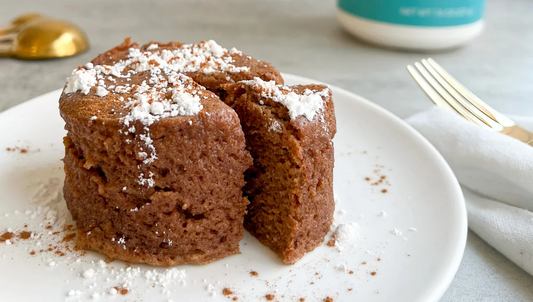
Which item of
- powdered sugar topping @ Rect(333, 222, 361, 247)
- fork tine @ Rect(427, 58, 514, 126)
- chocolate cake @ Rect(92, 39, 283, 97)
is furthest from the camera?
fork tine @ Rect(427, 58, 514, 126)

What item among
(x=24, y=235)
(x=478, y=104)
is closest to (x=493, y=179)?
(x=478, y=104)

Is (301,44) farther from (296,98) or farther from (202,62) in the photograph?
(296,98)

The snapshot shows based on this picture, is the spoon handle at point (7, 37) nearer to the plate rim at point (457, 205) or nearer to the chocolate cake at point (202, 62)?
the chocolate cake at point (202, 62)

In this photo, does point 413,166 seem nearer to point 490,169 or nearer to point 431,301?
point 490,169

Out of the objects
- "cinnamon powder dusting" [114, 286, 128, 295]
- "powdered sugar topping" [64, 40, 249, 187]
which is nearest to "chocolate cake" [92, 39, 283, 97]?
"powdered sugar topping" [64, 40, 249, 187]

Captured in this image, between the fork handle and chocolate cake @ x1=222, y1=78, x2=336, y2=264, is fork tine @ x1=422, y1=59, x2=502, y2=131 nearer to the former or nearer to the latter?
the fork handle

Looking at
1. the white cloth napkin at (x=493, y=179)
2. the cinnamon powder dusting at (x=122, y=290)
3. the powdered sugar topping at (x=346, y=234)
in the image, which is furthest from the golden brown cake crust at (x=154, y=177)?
the white cloth napkin at (x=493, y=179)

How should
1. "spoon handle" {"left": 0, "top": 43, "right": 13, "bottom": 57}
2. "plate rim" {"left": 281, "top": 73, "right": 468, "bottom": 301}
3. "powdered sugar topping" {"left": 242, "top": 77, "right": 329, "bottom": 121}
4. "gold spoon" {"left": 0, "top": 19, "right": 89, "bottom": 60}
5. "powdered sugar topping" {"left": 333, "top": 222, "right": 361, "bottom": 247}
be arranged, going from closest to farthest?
"plate rim" {"left": 281, "top": 73, "right": 468, "bottom": 301} → "powdered sugar topping" {"left": 242, "top": 77, "right": 329, "bottom": 121} → "powdered sugar topping" {"left": 333, "top": 222, "right": 361, "bottom": 247} → "gold spoon" {"left": 0, "top": 19, "right": 89, "bottom": 60} → "spoon handle" {"left": 0, "top": 43, "right": 13, "bottom": 57}
